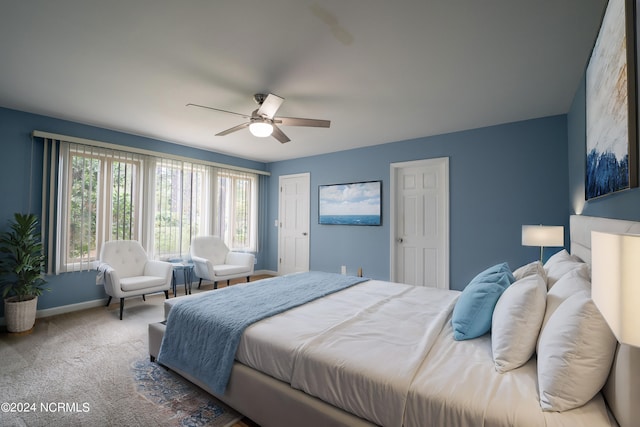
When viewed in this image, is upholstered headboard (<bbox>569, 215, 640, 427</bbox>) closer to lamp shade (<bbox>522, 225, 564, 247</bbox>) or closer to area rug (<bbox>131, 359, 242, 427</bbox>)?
area rug (<bbox>131, 359, 242, 427</bbox>)

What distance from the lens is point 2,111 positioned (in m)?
3.34

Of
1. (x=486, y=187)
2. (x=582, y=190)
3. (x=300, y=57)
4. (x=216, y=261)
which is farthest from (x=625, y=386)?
(x=216, y=261)

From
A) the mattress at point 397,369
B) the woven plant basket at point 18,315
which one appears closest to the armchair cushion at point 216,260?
the woven plant basket at point 18,315

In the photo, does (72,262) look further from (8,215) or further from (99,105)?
(99,105)

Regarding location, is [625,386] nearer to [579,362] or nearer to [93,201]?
[579,362]

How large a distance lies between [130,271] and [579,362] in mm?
4653

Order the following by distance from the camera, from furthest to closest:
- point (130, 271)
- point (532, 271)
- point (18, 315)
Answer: point (130, 271) < point (18, 315) < point (532, 271)

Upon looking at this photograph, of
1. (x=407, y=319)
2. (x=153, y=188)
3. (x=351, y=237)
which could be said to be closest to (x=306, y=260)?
(x=351, y=237)

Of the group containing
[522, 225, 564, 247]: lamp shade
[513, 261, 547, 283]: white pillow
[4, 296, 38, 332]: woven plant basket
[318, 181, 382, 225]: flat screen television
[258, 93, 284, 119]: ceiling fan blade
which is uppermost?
[258, 93, 284, 119]: ceiling fan blade

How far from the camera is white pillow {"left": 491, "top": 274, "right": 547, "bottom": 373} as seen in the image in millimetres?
1312

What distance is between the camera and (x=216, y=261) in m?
5.06

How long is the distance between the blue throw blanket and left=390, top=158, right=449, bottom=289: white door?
223 cm

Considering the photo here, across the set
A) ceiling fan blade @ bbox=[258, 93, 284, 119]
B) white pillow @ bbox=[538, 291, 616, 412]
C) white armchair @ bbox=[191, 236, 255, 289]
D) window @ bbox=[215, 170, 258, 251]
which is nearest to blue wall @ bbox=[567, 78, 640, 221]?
white pillow @ bbox=[538, 291, 616, 412]

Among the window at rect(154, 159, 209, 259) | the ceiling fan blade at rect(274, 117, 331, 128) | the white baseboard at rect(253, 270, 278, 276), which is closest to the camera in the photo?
the ceiling fan blade at rect(274, 117, 331, 128)
